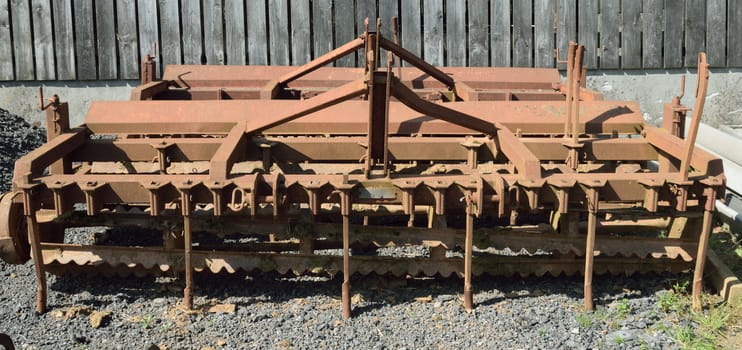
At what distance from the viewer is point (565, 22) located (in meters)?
10.7

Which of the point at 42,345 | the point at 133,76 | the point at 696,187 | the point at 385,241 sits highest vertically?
the point at 133,76

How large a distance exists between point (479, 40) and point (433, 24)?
0.67 meters

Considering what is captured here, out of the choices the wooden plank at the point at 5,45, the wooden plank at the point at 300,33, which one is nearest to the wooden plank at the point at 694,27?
the wooden plank at the point at 300,33

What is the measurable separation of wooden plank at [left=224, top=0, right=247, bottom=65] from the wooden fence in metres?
0.01

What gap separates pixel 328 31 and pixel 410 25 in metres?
1.12

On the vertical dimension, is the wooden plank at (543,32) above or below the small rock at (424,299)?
above

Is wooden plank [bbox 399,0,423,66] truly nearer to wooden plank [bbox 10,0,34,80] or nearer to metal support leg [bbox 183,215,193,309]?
wooden plank [bbox 10,0,34,80]

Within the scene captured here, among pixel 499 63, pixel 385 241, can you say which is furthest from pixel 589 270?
pixel 499 63

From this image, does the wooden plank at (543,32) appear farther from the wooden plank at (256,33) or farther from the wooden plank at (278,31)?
the wooden plank at (256,33)

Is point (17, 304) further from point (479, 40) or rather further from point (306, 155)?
→ point (479, 40)

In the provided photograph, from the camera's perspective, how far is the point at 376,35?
479 cm

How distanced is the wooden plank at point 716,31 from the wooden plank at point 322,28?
5.29 metres

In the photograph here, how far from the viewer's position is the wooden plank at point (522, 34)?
35.1 ft

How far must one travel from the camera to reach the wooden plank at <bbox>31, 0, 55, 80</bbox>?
33.7 ft
